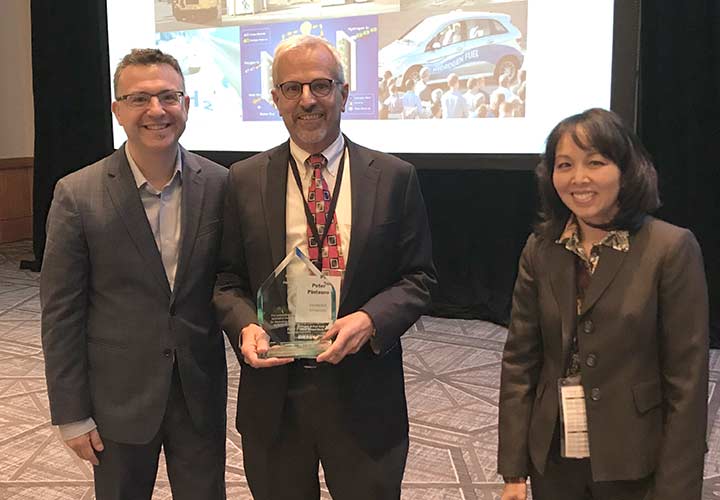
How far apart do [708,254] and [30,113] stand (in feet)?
23.3

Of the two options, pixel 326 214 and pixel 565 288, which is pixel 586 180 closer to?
pixel 565 288

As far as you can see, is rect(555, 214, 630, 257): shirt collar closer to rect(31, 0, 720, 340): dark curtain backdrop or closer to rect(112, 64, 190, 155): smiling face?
rect(112, 64, 190, 155): smiling face

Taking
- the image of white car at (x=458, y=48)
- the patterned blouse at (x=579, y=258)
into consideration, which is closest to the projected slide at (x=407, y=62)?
the image of white car at (x=458, y=48)

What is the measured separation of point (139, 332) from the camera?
63.3 inches

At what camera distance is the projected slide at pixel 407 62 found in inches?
148

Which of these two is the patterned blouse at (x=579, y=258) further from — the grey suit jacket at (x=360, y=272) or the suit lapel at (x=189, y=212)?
the suit lapel at (x=189, y=212)

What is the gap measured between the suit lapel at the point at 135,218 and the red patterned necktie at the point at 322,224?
36cm

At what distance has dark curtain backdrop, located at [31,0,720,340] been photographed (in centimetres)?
390

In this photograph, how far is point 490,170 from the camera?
4.36 meters

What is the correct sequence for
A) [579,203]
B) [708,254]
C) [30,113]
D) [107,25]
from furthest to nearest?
[30,113]
[107,25]
[708,254]
[579,203]

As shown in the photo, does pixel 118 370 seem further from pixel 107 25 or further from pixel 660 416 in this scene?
pixel 107 25

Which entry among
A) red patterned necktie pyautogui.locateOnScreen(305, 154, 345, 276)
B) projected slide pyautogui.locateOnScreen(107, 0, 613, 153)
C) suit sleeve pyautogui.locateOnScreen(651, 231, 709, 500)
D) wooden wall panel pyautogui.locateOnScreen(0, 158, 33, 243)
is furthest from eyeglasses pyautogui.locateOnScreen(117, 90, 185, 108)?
wooden wall panel pyautogui.locateOnScreen(0, 158, 33, 243)

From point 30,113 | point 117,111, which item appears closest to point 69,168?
point 30,113

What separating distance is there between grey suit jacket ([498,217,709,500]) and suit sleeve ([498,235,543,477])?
0.04 m
